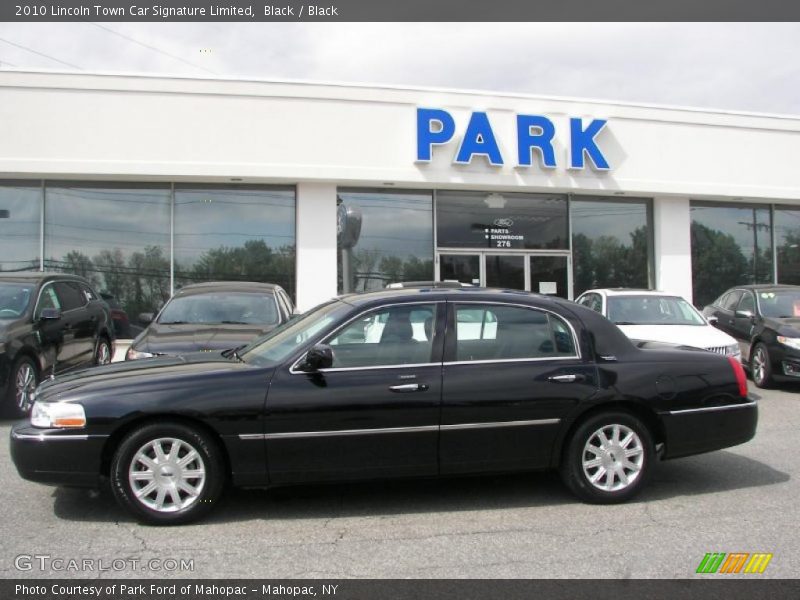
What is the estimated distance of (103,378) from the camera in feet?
15.5

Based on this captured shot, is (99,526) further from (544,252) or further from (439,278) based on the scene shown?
(544,252)

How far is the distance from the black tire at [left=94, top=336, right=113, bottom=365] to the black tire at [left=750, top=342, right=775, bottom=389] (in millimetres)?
10009

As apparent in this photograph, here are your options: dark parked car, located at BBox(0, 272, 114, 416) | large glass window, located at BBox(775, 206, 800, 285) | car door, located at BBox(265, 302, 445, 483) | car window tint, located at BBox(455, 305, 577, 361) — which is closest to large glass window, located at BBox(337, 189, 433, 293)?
dark parked car, located at BBox(0, 272, 114, 416)

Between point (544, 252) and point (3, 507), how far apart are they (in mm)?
12924

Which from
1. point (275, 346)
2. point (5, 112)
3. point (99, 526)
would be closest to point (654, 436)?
point (275, 346)

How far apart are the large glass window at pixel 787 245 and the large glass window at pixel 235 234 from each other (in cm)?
1247

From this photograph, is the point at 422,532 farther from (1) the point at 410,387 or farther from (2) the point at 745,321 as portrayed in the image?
(2) the point at 745,321

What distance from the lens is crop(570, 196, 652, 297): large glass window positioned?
16.2 m

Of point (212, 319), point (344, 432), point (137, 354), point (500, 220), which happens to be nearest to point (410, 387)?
point (344, 432)

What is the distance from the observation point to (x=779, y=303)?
11141 mm

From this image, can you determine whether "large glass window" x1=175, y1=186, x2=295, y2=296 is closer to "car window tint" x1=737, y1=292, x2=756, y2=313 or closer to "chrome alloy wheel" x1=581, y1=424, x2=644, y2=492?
"car window tint" x1=737, y1=292, x2=756, y2=313

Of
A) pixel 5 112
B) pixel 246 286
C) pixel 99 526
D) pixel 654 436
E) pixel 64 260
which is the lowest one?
pixel 99 526

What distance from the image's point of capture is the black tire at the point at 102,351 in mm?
10391

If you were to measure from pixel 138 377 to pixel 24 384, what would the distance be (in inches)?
169
